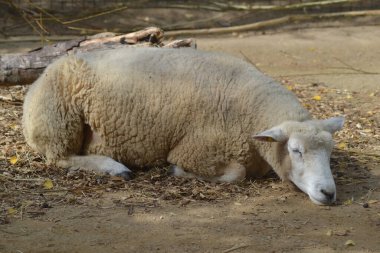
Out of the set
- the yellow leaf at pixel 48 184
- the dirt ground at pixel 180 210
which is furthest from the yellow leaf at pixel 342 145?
the yellow leaf at pixel 48 184

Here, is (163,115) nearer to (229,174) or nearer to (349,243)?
(229,174)

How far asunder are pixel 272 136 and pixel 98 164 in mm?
1496

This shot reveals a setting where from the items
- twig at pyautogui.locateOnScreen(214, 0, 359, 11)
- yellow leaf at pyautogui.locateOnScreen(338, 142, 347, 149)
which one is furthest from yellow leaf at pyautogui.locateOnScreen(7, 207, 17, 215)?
twig at pyautogui.locateOnScreen(214, 0, 359, 11)

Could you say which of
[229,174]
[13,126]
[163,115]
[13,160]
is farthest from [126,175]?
[13,126]

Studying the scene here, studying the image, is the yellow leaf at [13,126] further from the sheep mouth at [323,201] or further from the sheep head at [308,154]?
the sheep mouth at [323,201]

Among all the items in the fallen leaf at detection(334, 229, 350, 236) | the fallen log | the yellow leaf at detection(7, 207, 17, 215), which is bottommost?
the fallen leaf at detection(334, 229, 350, 236)

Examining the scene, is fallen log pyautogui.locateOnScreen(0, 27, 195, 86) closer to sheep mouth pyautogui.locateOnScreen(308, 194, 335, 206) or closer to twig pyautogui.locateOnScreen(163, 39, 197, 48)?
twig pyautogui.locateOnScreen(163, 39, 197, 48)

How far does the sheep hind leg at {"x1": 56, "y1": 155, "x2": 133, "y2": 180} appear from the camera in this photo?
5.96 m

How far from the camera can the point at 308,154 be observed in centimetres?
542

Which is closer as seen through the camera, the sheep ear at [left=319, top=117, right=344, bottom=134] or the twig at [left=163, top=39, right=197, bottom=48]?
the sheep ear at [left=319, top=117, right=344, bottom=134]

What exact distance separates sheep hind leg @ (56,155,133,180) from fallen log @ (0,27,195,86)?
144 centimetres

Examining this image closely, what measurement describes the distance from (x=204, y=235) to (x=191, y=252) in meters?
0.30

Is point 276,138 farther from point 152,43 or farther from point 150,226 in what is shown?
point 152,43

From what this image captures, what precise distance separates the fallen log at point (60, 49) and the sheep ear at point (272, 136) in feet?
6.78
